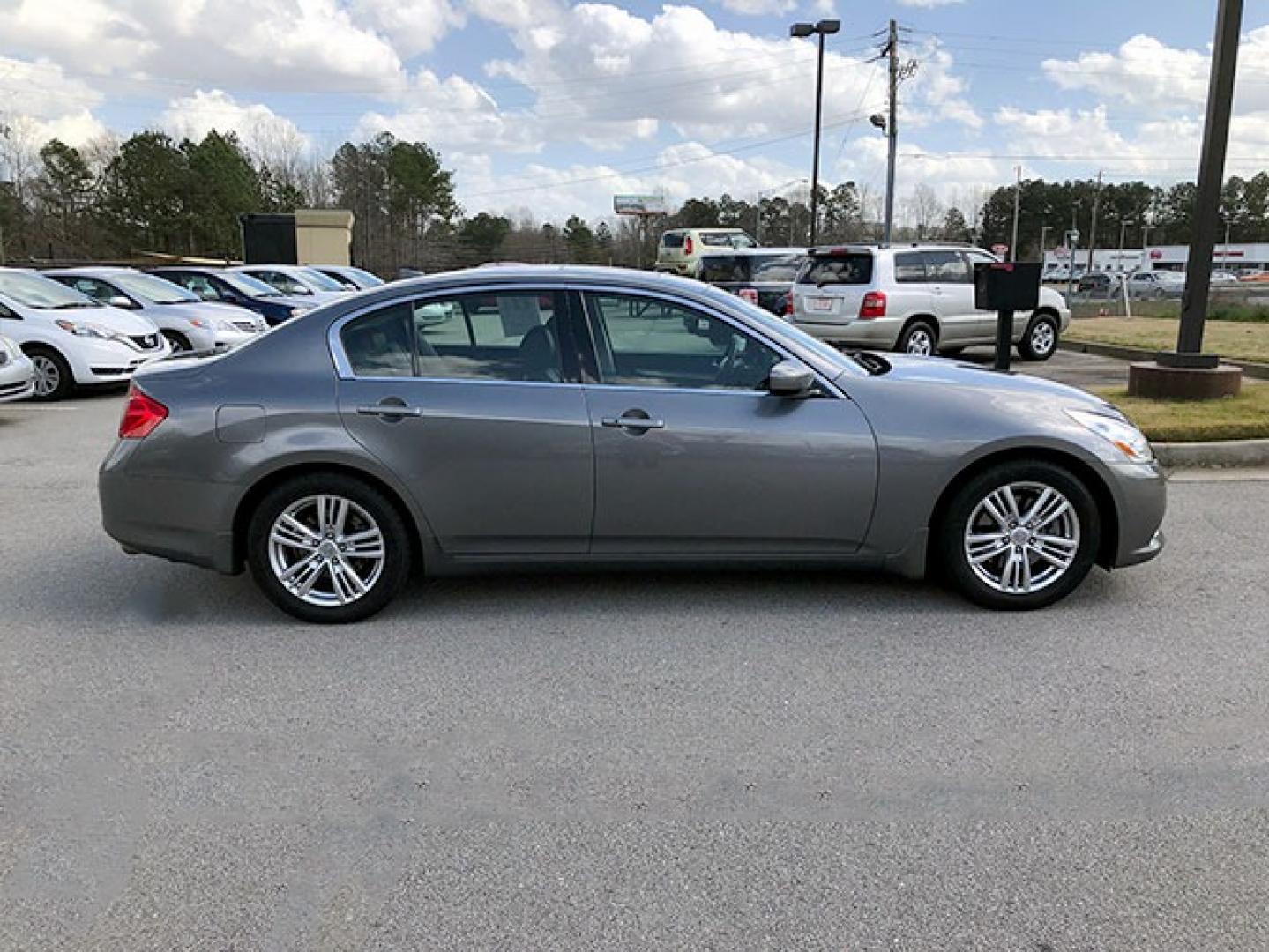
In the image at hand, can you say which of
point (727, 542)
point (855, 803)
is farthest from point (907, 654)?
point (855, 803)

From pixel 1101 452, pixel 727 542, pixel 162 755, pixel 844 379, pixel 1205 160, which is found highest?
pixel 1205 160

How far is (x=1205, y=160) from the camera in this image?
8.81m

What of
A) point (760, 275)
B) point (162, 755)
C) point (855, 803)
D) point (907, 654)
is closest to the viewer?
point (855, 803)

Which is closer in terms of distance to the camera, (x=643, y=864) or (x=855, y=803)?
(x=643, y=864)

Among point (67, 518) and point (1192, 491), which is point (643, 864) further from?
point (1192, 491)

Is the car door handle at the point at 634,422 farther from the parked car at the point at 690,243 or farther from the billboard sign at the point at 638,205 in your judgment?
the billboard sign at the point at 638,205

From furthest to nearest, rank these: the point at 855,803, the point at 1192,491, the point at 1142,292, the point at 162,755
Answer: the point at 1142,292 → the point at 1192,491 → the point at 162,755 → the point at 855,803

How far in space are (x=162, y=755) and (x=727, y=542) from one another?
7.85 feet

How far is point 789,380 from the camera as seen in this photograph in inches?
167

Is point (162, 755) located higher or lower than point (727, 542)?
lower

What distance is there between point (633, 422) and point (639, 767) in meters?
1.60

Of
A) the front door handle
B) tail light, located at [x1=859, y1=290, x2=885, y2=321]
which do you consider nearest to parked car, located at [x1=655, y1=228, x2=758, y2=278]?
tail light, located at [x1=859, y1=290, x2=885, y2=321]

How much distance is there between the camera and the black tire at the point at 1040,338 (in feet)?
48.3

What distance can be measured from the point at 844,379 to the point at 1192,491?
3798mm
